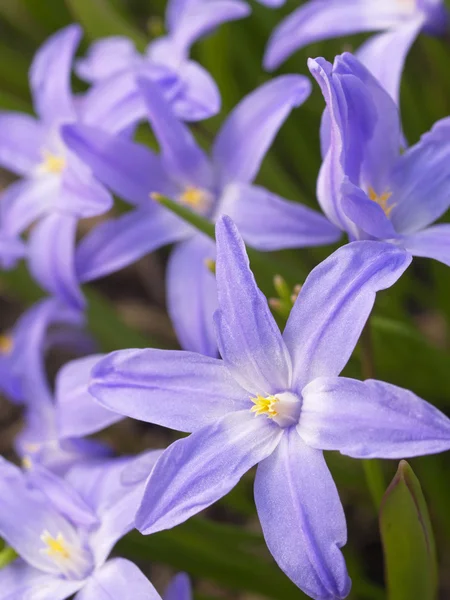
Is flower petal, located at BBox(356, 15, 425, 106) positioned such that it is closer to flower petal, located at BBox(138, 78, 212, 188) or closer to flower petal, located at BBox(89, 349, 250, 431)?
flower petal, located at BBox(138, 78, 212, 188)

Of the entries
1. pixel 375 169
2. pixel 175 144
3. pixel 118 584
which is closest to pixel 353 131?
pixel 375 169

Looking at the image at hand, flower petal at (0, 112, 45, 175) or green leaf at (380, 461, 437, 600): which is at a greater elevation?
flower petal at (0, 112, 45, 175)

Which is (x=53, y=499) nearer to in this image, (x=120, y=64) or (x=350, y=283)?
(x=350, y=283)

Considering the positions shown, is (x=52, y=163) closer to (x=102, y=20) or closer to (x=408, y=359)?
(x=102, y=20)

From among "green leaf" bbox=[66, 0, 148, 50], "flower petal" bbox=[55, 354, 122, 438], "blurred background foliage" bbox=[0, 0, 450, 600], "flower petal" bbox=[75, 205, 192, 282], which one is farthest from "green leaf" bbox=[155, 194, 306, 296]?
"green leaf" bbox=[66, 0, 148, 50]

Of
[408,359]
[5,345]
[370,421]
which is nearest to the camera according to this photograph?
[370,421]

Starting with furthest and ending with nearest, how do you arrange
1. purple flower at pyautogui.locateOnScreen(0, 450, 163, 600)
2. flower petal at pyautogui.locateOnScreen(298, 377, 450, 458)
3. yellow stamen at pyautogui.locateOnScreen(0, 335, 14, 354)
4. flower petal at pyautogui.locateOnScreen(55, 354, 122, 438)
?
yellow stamen at pyautogui.locateOnScreen(0, 335, 14, 354)
flower petal at pyautogui.locateOnScreen(55, 354, 122, 438)
purple flower at pyautogui.locateOnScreen(0, 450, 163, 600)
flower petal at pyautogui.locateOnScreen(298, 377, 450, 458)

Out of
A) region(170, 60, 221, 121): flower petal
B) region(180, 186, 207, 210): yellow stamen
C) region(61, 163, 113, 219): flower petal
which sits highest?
region(170, 60, 221, 121): flower petal

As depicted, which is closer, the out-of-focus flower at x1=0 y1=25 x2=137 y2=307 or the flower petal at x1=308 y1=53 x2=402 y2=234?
the flower petal at x1=308 y1=53 x2=402 y2=234

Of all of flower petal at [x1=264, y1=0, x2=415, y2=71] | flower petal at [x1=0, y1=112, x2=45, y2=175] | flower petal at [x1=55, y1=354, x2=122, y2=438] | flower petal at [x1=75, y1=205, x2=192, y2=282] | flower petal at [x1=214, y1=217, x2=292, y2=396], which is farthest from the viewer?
flower petal at [x1=0, y1=112, x2=45, y2=175]
